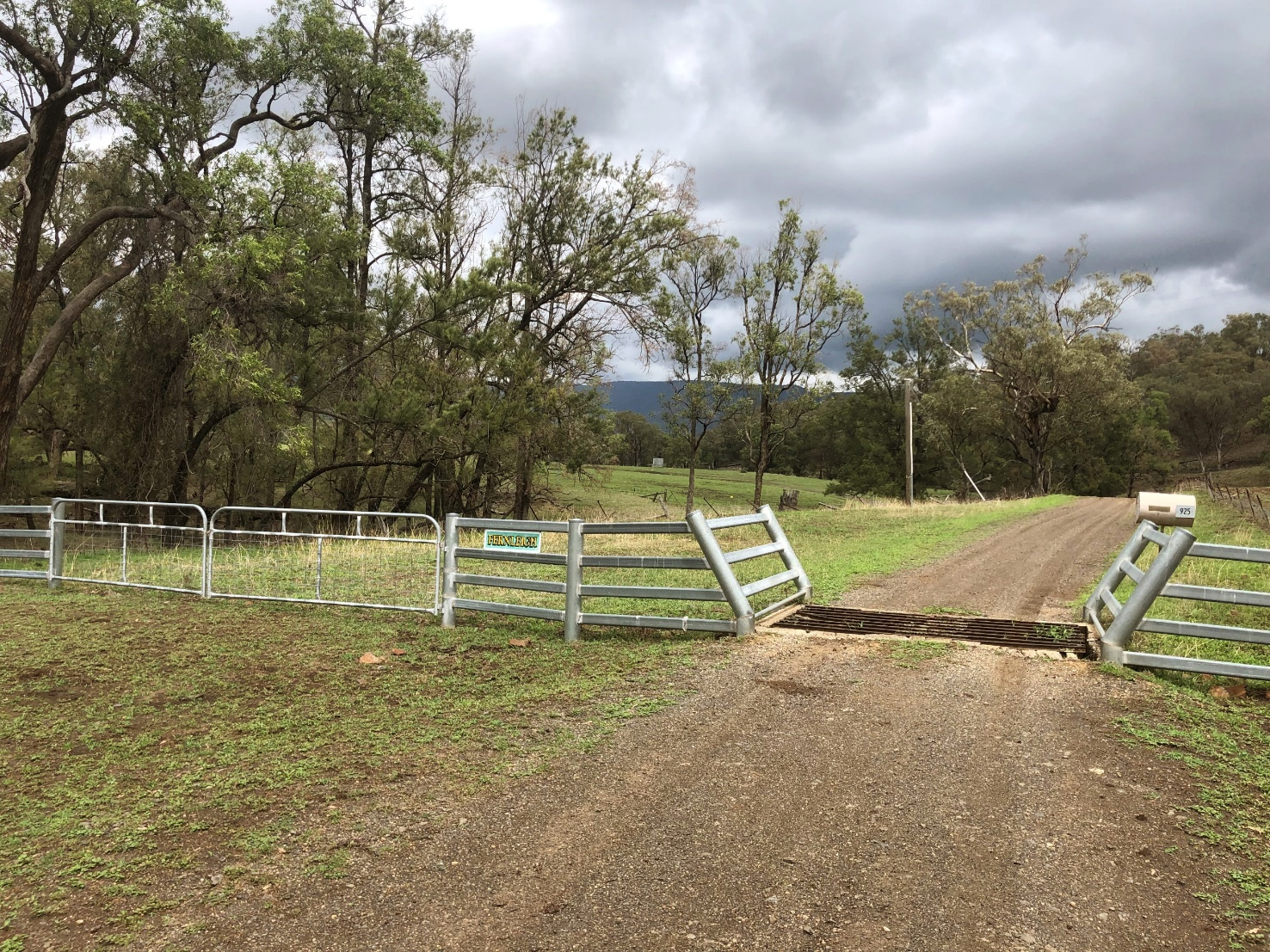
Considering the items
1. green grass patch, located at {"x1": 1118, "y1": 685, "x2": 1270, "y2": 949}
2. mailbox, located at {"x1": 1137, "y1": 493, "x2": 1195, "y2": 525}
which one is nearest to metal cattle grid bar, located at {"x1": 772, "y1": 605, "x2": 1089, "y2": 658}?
green grass patch, located at {"x1": 1118, "y1": 685, "x2": 1270, "y2": 949}

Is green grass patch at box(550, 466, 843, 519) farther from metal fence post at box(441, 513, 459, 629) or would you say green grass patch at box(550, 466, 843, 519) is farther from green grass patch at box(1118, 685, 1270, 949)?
green grass patch at box(1118, 685, 1270, 949)

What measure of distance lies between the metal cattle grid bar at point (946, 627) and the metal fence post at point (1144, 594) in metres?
0.34

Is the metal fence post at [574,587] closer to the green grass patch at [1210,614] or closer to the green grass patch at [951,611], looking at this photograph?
the green grass patch at [951,611]

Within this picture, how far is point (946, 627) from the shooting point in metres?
6.96

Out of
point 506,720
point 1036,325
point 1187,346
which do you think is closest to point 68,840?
point 506,720

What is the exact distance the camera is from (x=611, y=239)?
2519cm

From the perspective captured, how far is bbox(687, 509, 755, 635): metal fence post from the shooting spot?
6.43m

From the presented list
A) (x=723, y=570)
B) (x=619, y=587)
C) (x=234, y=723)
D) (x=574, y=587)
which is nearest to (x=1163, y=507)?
(x=723, y=570)

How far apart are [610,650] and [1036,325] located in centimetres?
4383

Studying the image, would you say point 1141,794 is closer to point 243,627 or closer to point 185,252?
point 243,627

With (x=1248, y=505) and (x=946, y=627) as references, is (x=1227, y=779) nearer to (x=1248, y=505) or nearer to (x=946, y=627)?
(x=946, y=627)

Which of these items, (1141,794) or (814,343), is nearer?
(1141,794)

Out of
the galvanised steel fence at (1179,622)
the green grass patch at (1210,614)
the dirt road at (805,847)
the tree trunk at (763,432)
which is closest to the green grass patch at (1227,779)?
the dirt road at (805,847)

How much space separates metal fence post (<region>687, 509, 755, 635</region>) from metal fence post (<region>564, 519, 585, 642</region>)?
1.05 meters
